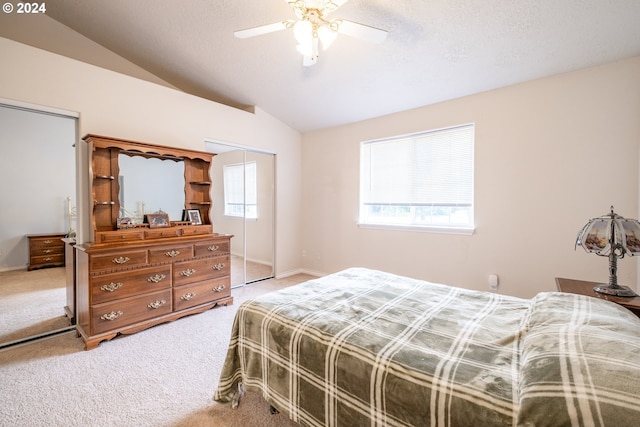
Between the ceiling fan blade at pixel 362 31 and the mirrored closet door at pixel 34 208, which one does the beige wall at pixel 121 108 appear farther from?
the ceiling fan blade at pixel 362 31

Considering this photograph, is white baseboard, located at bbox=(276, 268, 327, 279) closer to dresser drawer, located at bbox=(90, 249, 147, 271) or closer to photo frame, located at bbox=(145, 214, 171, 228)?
photo frame, located at bbox=(145, 214, 171, 228)

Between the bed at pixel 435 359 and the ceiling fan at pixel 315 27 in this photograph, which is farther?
the ceiling fan at pixel 315 27

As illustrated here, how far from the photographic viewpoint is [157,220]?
3023mm

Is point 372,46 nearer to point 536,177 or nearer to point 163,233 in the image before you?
point 536,177

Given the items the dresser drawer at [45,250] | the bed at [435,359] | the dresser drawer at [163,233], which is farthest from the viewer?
the dresser drawer at [45,250]

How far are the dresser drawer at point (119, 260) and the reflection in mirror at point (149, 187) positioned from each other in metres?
0.54

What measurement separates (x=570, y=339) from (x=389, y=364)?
0.65 metres

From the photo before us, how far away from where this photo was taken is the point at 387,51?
2.70 m

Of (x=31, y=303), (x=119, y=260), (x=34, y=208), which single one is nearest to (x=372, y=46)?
(x=119, y=260)

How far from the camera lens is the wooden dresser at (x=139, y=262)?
2.39m

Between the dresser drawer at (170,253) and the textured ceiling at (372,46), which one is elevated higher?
the textured ceiling at (372,46)

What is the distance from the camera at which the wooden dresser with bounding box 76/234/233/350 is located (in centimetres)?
235

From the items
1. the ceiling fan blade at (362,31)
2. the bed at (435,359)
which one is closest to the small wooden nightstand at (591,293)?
the bed at (435,359)

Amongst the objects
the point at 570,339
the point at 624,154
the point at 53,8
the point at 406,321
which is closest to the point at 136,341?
the point at 406,321
